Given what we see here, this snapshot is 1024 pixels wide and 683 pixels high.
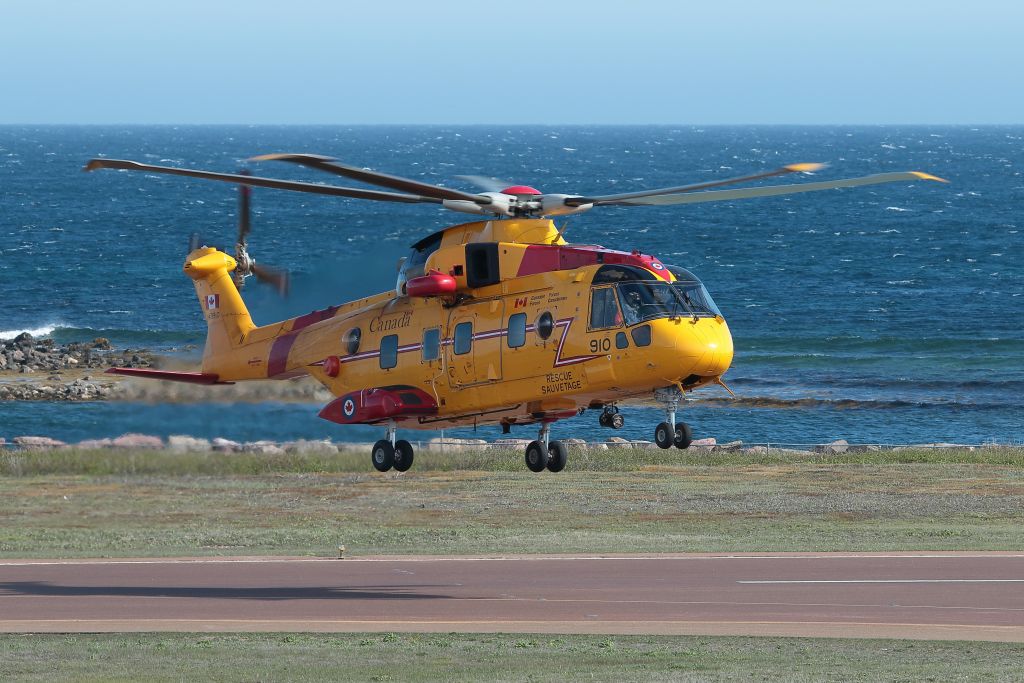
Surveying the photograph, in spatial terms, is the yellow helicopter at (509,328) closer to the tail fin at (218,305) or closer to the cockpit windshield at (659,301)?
the cockpit windshield at (659,301)

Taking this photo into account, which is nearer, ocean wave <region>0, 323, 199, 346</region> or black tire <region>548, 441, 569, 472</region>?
black tire <region>548, 441, 569, 472</region>

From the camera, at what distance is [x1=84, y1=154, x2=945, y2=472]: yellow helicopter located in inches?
942

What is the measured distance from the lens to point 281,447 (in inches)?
2032

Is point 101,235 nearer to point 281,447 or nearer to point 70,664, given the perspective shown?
point 281,447

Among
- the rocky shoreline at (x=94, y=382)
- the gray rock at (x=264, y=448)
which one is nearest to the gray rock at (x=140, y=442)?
the rocky shoreline at (x=94, y=382)

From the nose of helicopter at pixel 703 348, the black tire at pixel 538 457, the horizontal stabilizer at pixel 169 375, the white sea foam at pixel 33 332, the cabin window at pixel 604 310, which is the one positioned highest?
the cabin window at pixel 604 310

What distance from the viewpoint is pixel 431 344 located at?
2716 centimetres

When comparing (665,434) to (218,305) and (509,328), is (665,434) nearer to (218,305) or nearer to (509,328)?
(509,328)

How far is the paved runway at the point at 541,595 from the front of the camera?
2631 cm

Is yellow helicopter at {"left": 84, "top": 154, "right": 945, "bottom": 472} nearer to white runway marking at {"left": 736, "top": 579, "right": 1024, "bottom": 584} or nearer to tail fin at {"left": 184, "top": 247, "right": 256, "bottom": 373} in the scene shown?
tail fin at {"left": 184, "top": 247, "right": 256, "bottom": 373}

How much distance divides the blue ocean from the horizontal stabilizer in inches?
66.1

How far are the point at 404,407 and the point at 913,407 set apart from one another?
43.6m

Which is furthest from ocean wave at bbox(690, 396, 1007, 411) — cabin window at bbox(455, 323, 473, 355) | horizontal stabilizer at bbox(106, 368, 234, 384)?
cabin window at bbox(455, 323, 473, 355)

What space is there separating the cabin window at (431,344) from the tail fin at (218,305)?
17.5 ft
